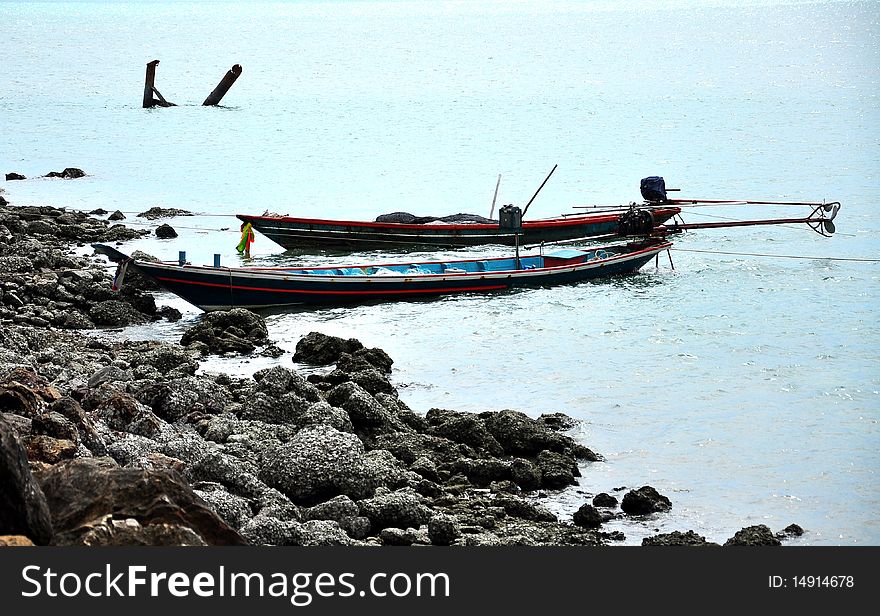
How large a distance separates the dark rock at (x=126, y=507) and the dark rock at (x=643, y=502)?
18.2 ft

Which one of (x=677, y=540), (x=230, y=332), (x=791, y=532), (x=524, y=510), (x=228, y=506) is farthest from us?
(x=230, y=332)

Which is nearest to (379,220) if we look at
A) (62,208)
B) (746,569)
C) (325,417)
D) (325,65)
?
(62,208)

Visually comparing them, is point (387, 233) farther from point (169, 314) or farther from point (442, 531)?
point (442, 531)

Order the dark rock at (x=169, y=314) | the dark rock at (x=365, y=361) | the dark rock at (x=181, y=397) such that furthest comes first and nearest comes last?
the dark rock at (x=169, y=314) → the dark rock at (x=365, y=361) → the dark rock at (x=181, y=397)

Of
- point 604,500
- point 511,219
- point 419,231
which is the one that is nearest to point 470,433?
point 604,500

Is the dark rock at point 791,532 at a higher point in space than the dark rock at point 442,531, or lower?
lower

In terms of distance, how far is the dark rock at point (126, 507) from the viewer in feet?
25.1

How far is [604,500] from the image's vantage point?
1265cm

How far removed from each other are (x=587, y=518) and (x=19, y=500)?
6.21m

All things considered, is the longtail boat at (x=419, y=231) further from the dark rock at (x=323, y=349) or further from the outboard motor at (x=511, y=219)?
the dark rock at (x=323, y=349)

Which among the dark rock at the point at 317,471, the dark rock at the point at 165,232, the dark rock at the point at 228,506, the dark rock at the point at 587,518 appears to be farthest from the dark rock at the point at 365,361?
the dark rock at the point at 165,232

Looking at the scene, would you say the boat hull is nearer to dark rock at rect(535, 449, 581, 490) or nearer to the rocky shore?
the rocky shore

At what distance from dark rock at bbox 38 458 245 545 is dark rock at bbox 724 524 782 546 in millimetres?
5570

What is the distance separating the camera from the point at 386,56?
11656 centimetres
